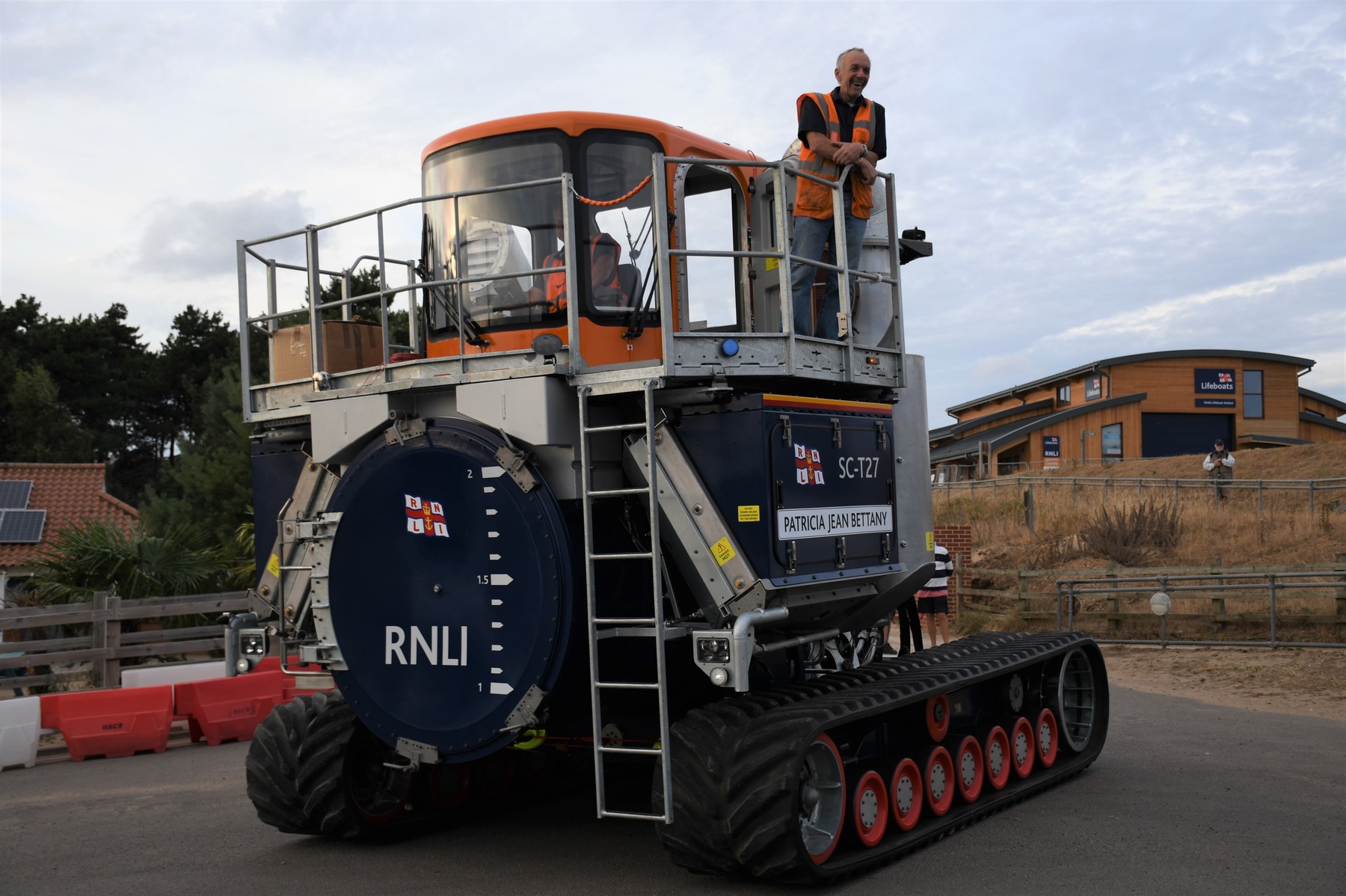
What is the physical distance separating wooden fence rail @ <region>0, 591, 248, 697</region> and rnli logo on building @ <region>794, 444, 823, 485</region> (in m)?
8.65

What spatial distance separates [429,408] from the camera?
7438mm

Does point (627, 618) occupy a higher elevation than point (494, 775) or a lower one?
higher

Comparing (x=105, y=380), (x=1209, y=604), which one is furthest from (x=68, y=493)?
(x=1209, y=604)

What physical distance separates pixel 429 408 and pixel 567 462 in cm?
105

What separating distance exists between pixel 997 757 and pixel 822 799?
7.95 ft

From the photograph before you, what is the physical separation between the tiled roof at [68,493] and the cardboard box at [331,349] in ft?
88.8

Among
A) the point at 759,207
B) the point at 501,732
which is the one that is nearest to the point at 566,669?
the point at 501,732

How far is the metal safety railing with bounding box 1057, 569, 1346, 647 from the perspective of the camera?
1577cm

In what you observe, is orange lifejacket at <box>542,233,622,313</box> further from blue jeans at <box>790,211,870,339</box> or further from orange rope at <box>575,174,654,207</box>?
blue jeans at <box>790,211,870,339</box>

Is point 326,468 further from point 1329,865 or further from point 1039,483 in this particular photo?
point 1039,483

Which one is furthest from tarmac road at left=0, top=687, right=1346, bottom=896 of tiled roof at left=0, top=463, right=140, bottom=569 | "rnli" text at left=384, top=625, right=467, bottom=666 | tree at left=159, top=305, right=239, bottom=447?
tree at left=159, top=305, right=239, bottom=447

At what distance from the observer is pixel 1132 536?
74.3ft

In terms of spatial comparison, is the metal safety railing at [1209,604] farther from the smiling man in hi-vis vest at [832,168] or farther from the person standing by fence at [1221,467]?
the person standing by fence at [1221,467]

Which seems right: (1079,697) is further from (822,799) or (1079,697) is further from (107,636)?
(107,636)
